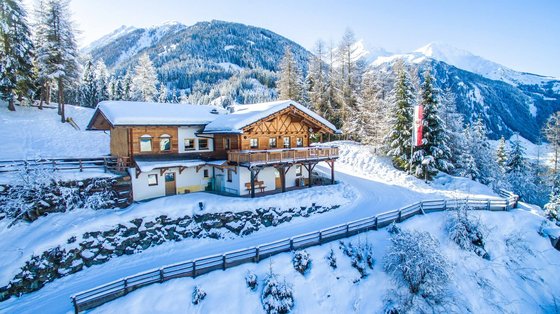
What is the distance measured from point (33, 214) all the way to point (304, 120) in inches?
814

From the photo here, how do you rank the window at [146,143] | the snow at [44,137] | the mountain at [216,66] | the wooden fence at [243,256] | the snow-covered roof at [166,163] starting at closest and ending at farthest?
the wooden fence at [243,256], the snow-covered roof at [166,163], the window at [146,143], the snow at [44,137], the mountain at [216,66]

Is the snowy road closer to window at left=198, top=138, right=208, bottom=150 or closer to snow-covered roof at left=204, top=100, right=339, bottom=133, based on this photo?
snow-covered roof at left=204, top=100, right=339, bottom=133

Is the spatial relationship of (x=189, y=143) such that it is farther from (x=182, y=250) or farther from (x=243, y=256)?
(x=243, y=256)

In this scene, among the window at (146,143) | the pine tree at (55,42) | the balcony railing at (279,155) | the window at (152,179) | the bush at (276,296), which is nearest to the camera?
the bush at (276,296)

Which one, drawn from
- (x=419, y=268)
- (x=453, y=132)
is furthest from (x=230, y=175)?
(x=453, y=132)

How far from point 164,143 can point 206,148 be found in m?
3.52

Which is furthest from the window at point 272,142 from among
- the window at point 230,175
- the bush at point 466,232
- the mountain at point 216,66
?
the mountain at point 216,66

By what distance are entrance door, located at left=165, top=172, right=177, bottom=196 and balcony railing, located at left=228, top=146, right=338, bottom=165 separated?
458 cm

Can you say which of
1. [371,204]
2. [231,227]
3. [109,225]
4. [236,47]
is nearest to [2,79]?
[109,225]

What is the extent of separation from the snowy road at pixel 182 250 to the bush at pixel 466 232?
189 inches

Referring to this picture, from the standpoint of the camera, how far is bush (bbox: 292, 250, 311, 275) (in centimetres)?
1526

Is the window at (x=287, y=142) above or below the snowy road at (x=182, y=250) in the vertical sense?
above

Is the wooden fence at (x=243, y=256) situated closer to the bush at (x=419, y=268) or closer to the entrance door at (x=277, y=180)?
the bush at (x=419, y=268)

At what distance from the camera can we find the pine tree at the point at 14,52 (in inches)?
1277
